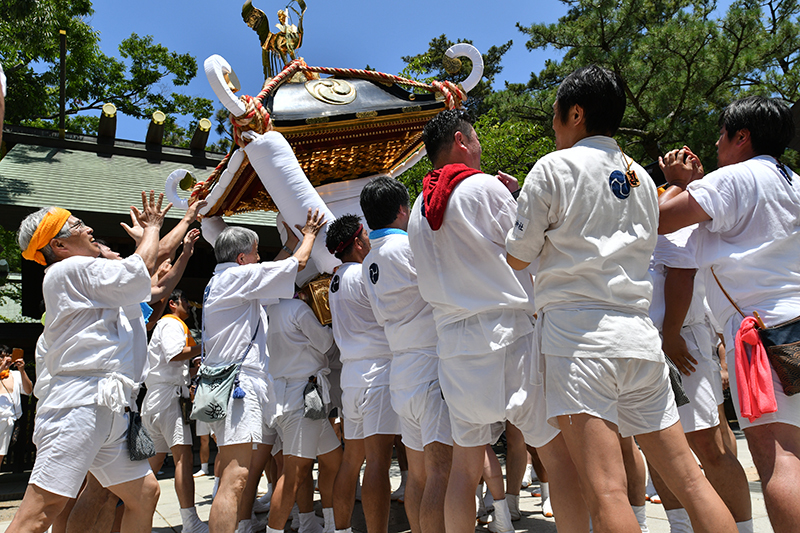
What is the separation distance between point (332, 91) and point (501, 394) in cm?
294

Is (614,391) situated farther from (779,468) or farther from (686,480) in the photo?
(779,468)

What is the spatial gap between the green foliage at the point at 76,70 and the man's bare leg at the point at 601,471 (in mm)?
13532

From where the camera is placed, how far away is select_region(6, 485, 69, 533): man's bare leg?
2529 mm

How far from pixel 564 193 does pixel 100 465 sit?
2552 millimetres

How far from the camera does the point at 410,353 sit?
281cm

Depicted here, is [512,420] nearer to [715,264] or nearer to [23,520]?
[715,264]

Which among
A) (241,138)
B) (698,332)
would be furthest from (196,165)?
(698,332)

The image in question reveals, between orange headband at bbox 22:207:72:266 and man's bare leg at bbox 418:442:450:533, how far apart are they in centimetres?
217

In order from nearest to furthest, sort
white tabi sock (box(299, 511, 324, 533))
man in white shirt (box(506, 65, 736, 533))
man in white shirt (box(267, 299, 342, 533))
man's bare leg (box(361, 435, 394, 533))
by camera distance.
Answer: man in white shirt (box(506, 65, 736, 533))
man's bare leg (box(361, 435, 394, 533))
man in white shirt (box(267, 299, 342, 533))
white tabi sock (box(299, 511, 324, 533))

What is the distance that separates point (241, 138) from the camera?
396cm

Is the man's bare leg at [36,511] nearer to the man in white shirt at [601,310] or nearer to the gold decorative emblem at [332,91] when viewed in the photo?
the man in white shirt at [601,310]

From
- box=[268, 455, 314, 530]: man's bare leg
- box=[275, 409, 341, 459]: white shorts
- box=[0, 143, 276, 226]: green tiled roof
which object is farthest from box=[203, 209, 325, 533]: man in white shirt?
box=[0, 143, 276, 226]: green tiled roof

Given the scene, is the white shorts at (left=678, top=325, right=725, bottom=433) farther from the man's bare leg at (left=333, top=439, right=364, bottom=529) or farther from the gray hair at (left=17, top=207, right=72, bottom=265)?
the gray hair at (left=17, top=207, right=72, bottom=265)

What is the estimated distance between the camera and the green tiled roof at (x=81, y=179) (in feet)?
24.1
